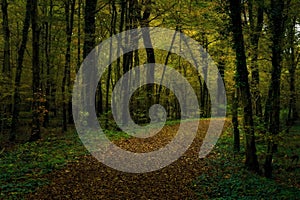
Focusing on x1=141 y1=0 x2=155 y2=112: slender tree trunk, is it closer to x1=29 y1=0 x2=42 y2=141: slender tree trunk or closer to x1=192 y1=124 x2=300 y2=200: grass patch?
x1=29 y1=0 x2=42 y2=141: slender tree trunk

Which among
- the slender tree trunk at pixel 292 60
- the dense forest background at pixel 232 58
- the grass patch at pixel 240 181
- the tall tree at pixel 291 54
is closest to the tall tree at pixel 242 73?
the dense forest background at pixel 232 58

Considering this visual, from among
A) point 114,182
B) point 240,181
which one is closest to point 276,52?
point 240,181

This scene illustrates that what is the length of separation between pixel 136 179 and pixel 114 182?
78 centimetres

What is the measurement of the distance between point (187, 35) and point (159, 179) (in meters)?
24.2

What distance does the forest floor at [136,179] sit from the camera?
26.0ft

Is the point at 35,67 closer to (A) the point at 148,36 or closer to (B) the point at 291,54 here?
(A) the point at 148,36

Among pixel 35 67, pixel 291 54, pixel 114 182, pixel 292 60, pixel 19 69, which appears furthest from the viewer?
pixel 291 54

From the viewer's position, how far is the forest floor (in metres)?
7.91

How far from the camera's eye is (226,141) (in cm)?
1648

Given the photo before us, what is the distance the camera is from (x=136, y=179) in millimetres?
9352

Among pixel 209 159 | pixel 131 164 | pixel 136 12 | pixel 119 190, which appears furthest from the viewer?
pixel 136 12

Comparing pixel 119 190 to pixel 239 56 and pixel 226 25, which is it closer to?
pixel 239 56

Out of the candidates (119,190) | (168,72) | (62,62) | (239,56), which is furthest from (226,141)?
(168,72)

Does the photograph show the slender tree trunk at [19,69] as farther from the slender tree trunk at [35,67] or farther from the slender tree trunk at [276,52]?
the slender tree trunk at [276,52]
